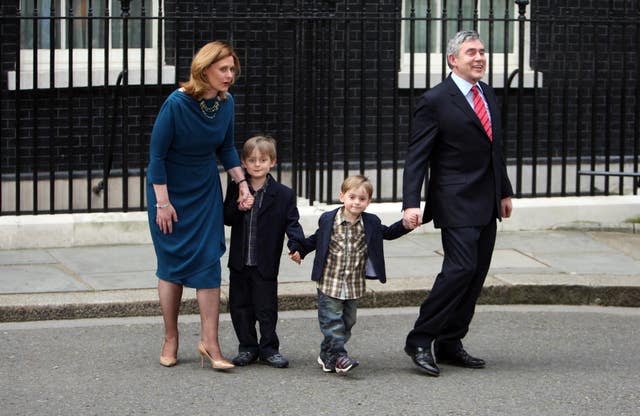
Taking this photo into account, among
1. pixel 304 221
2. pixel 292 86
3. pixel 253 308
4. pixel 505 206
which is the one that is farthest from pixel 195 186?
pixel 292 86

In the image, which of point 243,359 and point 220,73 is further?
point 243,359

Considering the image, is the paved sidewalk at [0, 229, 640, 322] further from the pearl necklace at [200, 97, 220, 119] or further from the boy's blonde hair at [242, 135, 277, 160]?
the pearl necklace at [200, 97, 220, 119]

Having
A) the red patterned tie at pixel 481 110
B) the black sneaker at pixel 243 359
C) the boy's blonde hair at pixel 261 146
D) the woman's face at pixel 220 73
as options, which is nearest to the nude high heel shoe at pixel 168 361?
the black sneaker at pixel 243 359

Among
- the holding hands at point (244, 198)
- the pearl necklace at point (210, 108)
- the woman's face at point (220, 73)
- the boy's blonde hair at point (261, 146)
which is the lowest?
the holding hands at point (244, 198)

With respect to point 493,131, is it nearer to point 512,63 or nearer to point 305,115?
point 305,115

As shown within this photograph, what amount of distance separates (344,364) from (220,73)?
1546mm

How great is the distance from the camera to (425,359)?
692 cm

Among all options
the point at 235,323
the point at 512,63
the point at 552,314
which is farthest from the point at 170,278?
the point at 512,63

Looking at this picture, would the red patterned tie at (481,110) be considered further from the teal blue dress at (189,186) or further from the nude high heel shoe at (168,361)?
the nude high heel shoe at (168,361)

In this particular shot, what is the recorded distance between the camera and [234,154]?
7152mm

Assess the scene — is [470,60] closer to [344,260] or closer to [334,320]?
[344,260]

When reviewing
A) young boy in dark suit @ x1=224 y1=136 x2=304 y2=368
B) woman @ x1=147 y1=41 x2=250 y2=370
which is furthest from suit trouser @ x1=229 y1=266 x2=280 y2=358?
woman @ x1=147 y1=41 x2=250 y2=370

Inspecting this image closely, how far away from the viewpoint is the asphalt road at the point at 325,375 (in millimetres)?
6328

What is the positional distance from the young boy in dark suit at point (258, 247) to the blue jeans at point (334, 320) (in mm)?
291
